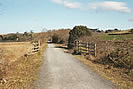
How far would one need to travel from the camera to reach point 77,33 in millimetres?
29125

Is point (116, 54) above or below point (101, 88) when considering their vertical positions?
above

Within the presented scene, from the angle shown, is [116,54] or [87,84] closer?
[87,84]

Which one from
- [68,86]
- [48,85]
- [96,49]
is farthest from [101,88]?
[96,49]

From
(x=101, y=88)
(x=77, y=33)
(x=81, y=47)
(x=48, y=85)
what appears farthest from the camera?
(x=77, y=33)

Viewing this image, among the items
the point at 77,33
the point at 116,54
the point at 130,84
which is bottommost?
the point at 130,84

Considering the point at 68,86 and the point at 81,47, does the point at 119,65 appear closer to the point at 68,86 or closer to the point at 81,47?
the point at 68,86

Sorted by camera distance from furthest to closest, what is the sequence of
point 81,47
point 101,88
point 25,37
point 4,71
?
point 25,37
point 81,47
point 4,71
point 101,88

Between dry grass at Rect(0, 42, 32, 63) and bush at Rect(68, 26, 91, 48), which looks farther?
bush at Rect(68, 26, 91, 48)

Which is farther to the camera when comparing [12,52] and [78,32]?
[78,32]

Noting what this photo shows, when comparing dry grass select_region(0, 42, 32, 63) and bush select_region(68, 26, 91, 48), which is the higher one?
bush select_region(68, 26, 91, 48)

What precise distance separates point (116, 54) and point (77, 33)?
19.0m

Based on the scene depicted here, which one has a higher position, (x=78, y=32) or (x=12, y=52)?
(x=78, y=32)

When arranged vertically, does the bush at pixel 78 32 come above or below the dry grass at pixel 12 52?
above

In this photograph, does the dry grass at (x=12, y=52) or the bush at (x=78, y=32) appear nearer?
the dry grass at (x=12, y=52)
